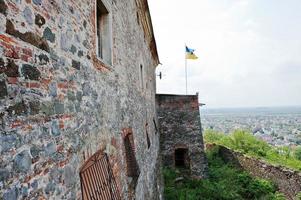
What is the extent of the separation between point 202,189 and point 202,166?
2009 millimetres

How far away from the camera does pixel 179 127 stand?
16.7 meters

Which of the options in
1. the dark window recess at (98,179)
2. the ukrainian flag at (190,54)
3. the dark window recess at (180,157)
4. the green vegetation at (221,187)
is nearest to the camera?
the dark window recess at (98,179)

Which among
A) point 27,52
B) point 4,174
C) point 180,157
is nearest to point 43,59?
point 27,52

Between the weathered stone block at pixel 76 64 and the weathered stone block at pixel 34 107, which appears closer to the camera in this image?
the weathered stone block at pixel 34 107

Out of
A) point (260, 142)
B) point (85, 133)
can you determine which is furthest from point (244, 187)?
point (85, 133)

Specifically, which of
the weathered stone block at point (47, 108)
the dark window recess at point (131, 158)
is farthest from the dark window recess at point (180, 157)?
the weathered stone block at point (47, 108)

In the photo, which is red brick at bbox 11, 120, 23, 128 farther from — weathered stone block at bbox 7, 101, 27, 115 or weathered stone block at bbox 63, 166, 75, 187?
weathered stone block at bbox 63, 166, 75, 187

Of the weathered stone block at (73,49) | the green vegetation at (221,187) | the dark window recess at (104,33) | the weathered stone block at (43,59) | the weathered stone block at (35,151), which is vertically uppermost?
the dark window recess at (104,33)

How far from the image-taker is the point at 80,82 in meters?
3.19

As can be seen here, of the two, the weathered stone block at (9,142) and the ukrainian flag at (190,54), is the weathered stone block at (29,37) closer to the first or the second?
the weathered stone block at (9,142)

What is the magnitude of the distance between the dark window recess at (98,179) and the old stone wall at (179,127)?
12312mm


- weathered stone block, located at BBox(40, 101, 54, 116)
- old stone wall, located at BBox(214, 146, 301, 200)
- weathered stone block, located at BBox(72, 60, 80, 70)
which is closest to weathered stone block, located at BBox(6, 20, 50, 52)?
weathered stone block, located at BBox(40, 101, 54, 116)

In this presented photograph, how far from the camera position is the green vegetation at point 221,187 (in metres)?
13.3

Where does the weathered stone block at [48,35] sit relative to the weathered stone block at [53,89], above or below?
above
